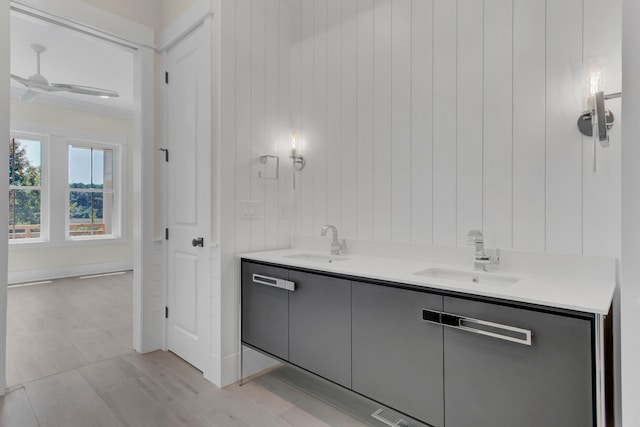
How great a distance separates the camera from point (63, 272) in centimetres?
555

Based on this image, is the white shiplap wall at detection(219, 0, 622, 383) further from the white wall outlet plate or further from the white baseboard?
the white baseboard

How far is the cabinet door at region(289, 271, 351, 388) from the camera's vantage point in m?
1.73

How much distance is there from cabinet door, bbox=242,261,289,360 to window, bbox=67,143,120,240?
16.3 ft

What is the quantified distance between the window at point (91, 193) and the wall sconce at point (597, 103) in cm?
669

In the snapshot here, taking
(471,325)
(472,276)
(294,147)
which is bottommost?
(471,325)

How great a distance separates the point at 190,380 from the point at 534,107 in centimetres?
260

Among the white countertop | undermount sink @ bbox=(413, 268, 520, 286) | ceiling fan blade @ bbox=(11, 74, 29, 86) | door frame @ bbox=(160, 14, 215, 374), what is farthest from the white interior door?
ceiling fan blade @ bbox=(11, 74, 29, 86)

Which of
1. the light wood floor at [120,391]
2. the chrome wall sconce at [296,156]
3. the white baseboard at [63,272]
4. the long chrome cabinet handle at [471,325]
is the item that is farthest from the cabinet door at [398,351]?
the white baseboard at [63,272]

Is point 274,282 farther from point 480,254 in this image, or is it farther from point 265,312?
point 480,254

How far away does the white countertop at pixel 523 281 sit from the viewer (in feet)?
3.80

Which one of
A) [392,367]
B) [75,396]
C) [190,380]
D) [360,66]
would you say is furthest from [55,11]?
[392,367]

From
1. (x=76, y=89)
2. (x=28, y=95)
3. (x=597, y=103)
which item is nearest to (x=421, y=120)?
(x=597, y=103)

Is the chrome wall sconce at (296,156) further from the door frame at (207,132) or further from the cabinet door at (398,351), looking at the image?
the cabinet door at (398,351)

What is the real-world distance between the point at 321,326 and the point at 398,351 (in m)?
0.47
